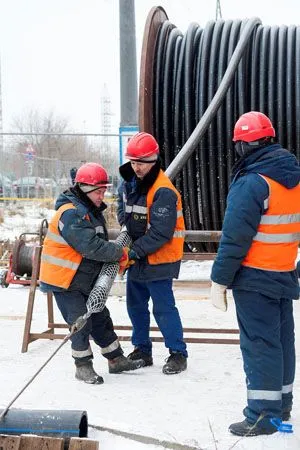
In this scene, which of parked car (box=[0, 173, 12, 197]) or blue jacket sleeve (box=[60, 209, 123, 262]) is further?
parked car (box=[0, 173, 12, 197])

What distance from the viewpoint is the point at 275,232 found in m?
3.89

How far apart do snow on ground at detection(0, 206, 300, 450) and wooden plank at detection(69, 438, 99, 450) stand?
0.95 feet

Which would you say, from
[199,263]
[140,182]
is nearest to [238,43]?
[140,182]

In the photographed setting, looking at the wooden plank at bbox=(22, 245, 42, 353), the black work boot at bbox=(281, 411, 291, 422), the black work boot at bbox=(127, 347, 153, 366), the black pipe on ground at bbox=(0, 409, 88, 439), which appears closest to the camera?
the black pipe on ground at bbox=(0, 409, 88, 439)

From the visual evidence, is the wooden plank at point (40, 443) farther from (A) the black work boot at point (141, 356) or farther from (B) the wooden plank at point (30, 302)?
(B) the wooden plank at point (30, 302)

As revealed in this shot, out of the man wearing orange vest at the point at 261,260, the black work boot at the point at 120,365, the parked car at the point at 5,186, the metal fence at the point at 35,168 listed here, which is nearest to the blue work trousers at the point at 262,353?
the man wearing orange vest at the point at 261,260

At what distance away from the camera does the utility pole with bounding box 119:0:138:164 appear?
9.40m

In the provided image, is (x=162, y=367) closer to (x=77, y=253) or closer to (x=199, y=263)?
(x=77, y=253)

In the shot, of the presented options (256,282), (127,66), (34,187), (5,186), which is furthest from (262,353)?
(34,187)

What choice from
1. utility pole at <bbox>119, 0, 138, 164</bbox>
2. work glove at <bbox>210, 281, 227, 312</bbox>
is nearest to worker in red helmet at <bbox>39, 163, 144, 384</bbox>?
work glove at <bbox>210, 281, 227, 312</bbox>

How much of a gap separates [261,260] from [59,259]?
1.63 metres

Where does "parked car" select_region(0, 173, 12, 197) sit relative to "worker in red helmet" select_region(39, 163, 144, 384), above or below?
below

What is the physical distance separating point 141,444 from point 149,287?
150cm

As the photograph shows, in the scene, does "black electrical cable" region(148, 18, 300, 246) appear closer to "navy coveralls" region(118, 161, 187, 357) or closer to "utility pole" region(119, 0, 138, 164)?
"utility pole" region(119, 0, 138, 164)
